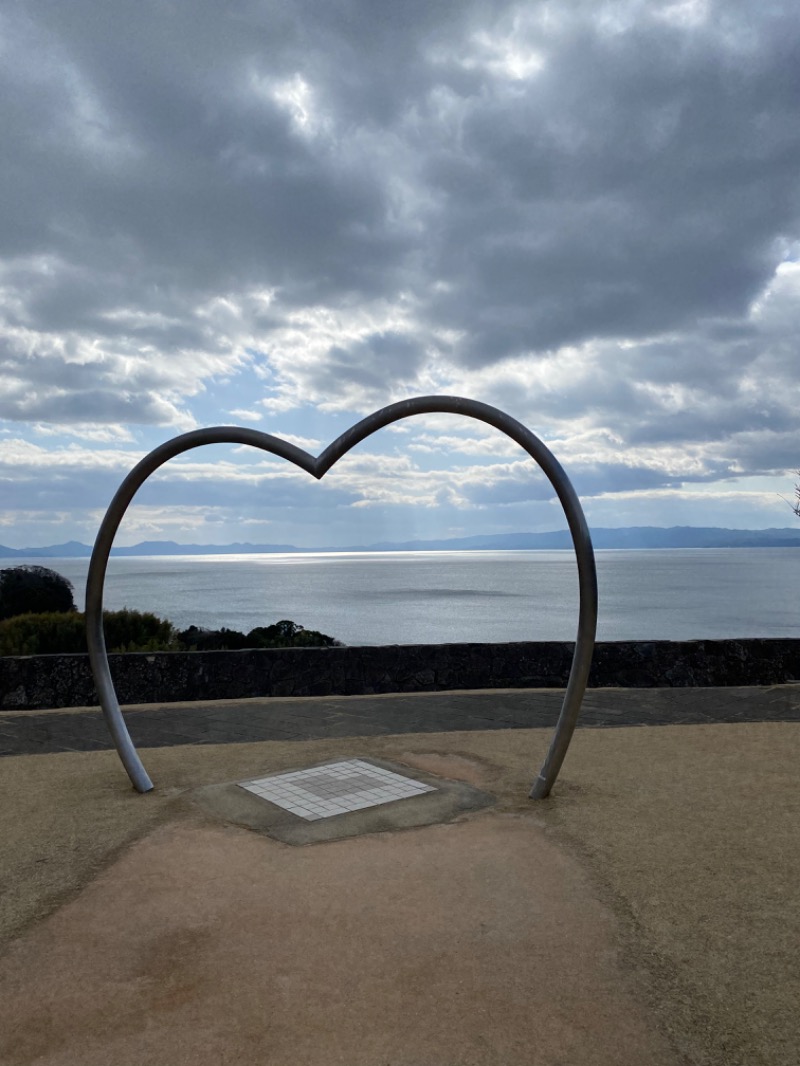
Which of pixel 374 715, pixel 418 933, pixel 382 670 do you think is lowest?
pixel 418 933

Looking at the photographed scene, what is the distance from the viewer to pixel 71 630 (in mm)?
13305

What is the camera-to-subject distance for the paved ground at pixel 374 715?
286 inches

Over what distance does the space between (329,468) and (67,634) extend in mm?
9349

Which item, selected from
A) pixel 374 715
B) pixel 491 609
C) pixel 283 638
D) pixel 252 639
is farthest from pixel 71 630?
pixel 491 609

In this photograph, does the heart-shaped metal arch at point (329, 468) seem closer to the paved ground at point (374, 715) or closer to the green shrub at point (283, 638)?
the paved ground at point (374, 715)

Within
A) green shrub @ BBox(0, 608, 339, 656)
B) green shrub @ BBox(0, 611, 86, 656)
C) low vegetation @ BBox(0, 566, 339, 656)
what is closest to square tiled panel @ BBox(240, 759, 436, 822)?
low vegetation @ BBox(0, 566, 339, 656)

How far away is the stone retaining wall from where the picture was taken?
867 centimetres

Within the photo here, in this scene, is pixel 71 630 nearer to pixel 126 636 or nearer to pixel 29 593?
pixel 126 636

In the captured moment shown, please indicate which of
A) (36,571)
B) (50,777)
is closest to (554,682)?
(50,777)

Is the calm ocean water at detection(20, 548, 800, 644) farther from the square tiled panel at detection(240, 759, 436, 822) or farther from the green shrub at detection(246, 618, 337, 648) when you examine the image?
the square tiled panel at detection(240, 759, 436, 822)

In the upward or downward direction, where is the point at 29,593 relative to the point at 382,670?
upward

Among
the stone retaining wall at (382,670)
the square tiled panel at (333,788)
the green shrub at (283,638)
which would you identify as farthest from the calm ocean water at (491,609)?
the square tiled panel at (333,788)

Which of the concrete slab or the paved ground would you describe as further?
the paved ground

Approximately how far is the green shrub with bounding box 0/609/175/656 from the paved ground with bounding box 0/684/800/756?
16.1 ft
